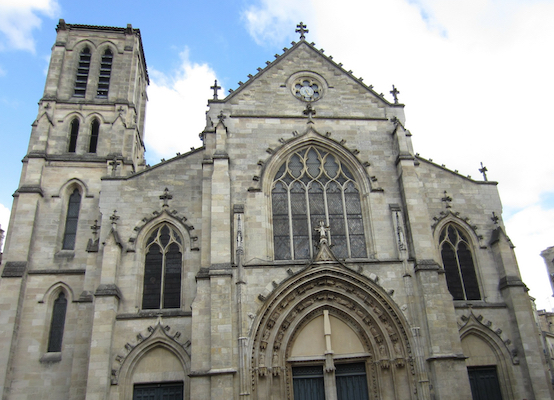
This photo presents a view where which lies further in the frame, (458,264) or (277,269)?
(458,264)

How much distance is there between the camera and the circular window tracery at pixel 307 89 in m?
20.3

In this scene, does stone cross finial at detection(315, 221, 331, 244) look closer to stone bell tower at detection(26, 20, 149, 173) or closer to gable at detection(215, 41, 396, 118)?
gable at detection(215, 41, 396, 118)

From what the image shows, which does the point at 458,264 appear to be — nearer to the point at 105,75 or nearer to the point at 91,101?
the point at 91,101

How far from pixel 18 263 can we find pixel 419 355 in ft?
50.4

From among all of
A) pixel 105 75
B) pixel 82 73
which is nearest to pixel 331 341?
pixel 105 75

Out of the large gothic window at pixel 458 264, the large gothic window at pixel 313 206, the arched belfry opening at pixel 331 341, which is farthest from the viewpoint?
the large gothic window at pixel 458 264

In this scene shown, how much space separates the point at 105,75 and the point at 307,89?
11.7 m

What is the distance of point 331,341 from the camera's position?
16297 millimetres

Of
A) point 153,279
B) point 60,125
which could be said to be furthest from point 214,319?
point 60,125

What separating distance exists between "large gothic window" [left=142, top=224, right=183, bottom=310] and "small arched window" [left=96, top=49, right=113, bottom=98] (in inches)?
425

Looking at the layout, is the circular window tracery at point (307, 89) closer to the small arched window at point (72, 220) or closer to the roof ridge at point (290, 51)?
the roof ridge at point (290, 51)

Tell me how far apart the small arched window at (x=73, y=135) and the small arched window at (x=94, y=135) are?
675 millimetres

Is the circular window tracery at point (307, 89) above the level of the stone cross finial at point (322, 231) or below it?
above

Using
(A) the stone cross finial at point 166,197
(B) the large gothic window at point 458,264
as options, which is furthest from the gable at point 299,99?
(B) the large gothic window at point 458,264
